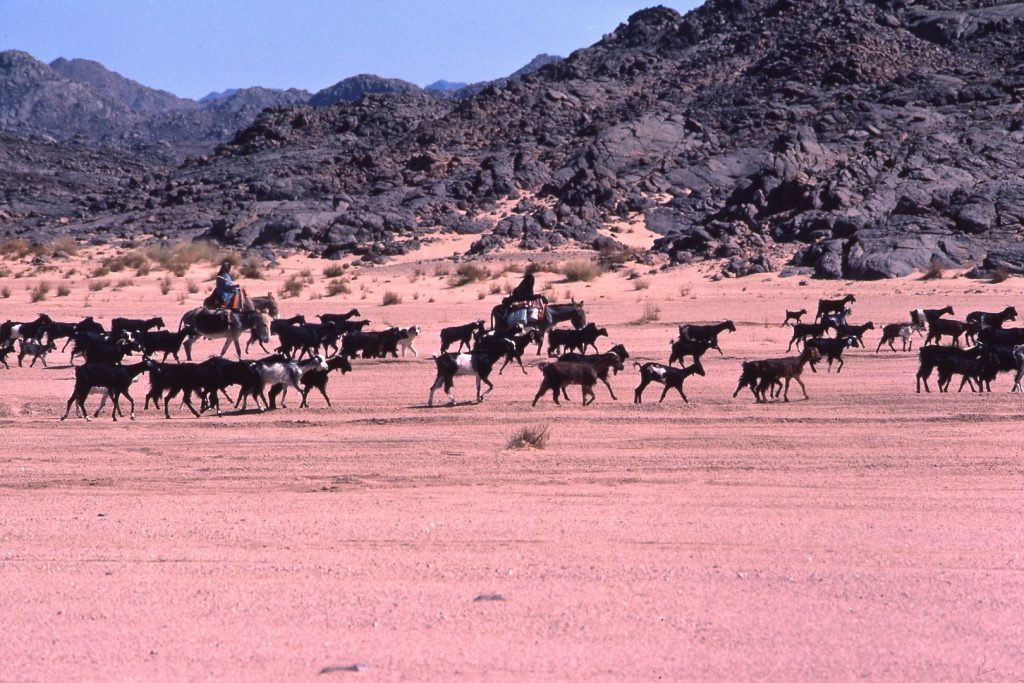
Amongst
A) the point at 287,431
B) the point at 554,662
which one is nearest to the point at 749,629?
the point at 554,662

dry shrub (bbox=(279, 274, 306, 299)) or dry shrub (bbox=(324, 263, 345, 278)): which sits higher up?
dry shrub (bbox=(324, 263, 345, 278))

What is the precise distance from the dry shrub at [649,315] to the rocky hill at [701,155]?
1081 centimetres

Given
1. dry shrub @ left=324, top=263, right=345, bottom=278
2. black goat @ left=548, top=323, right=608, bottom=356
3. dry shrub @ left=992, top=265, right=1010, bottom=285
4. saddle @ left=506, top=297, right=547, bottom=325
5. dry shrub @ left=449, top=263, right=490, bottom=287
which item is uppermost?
dry shrub @ left=324, top=263, right=345, bottom=278

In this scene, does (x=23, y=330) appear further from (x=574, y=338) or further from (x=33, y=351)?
(x=574, y=338)

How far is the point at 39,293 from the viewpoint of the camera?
42.6 metres

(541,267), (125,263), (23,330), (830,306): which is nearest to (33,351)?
(23,330)

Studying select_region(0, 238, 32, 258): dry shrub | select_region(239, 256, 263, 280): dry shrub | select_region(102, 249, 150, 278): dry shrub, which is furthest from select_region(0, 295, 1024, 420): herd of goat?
select_region(0, 238, 32, 258): dry shrub

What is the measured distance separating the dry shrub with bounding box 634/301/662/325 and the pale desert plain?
48.7 feet

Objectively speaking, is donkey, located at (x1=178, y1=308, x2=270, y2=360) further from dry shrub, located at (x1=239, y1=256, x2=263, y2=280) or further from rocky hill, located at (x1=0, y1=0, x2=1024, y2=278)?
rocky hill, located at (x1=0, y1=0, x2=1024, y2=278)

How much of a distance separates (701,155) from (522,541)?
62188mm

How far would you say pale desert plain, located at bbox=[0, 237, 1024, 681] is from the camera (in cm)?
806

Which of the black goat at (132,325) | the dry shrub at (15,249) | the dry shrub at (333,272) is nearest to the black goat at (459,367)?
the black goat at (132,325)

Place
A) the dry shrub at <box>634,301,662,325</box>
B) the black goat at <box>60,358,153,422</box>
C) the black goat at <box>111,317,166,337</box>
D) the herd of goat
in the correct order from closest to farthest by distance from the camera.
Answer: the black goat at <box>60,358,153,422</box>, the herd of goat, the black goat at <box>111,317,166,337</box>, the dry shrub at <box>634,301,662,325</box>

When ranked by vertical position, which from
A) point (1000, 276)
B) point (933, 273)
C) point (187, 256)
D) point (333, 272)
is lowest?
point (1000, 276)
